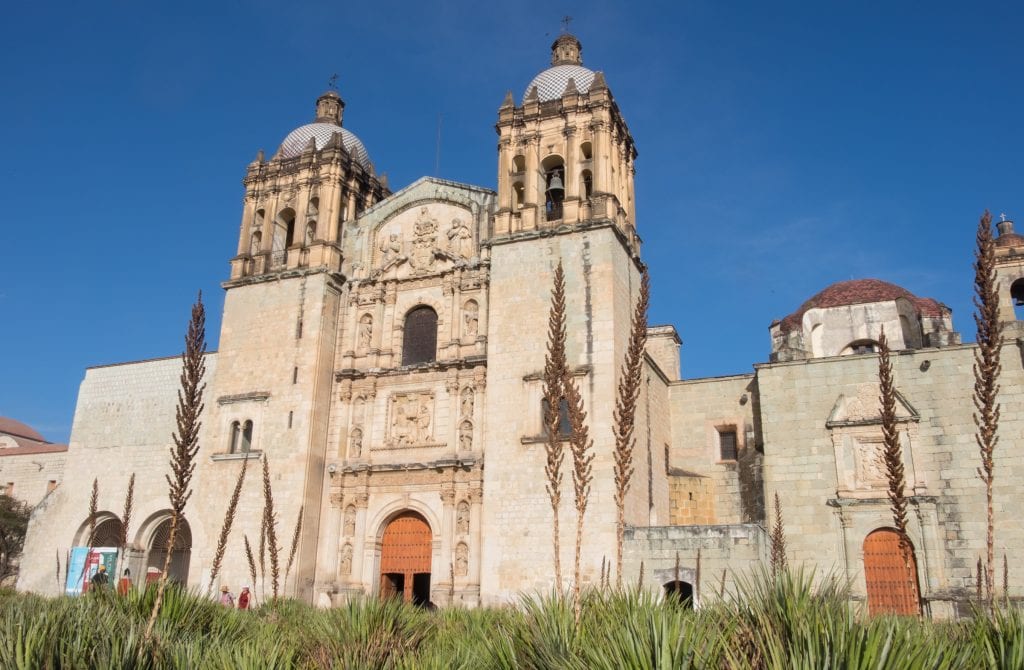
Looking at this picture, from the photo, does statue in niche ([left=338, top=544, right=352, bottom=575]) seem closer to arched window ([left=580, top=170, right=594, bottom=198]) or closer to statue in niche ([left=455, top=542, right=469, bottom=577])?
statue in niche ([left=455, top=542, right=469, bottom=577])

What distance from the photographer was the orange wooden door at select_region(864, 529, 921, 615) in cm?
1853

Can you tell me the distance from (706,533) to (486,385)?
6536mm

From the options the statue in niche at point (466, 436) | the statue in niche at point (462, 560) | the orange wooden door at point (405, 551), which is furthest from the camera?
the orange wooden door at point (405, 551)

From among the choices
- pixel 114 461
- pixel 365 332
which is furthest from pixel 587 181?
pixel 114 461

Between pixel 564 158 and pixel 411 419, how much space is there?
8195 mm

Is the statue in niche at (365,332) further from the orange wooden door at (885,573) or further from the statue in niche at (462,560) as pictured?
the orange wooden door at (885,573)

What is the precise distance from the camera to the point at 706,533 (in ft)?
58.5

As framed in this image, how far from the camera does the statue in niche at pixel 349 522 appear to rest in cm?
2194

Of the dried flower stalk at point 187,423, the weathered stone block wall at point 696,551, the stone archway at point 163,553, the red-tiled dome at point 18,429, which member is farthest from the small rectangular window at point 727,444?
the red-tiled dome at point 18,429

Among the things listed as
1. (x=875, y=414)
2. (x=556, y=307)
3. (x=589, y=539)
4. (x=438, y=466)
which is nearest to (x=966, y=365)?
(x=875, y=414)

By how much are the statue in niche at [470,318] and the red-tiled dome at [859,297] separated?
9.97 metres

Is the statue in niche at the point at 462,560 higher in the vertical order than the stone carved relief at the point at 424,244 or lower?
lower

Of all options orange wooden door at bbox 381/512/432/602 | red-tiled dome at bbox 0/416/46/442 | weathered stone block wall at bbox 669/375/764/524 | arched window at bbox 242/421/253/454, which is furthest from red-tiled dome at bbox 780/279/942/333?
red-tiled dome at bbox 0/416/46/442

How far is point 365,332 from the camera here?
24047 millimetres
